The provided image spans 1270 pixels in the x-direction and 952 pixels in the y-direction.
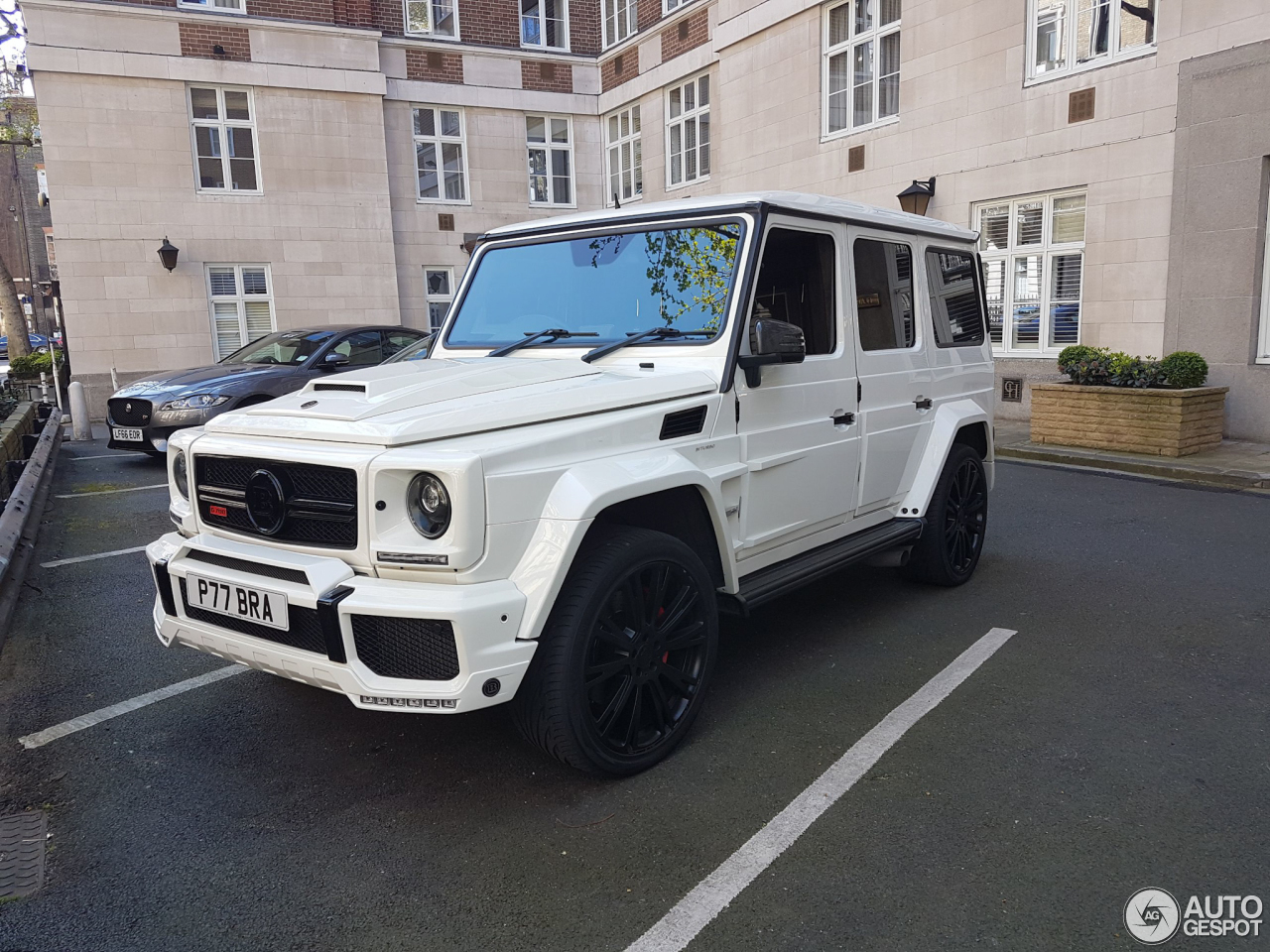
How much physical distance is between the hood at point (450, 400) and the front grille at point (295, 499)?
4.6 inches

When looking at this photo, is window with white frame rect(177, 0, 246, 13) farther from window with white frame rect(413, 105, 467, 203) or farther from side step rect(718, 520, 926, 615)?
side step rect(718, 520, 926, 615)

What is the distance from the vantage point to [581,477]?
2943 mm

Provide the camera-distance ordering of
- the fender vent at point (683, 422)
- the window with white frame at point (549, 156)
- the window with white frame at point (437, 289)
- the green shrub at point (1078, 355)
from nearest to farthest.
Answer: the fender vent at point (683, 422), the green shrub at point (1078, 355), the window with white frame at point (437, 289), the window with white frame at point (549, 156)

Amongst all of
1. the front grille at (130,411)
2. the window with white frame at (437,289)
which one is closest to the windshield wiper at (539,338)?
the front grille at (130,411)

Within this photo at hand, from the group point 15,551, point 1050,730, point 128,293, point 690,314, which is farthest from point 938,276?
point 128,293

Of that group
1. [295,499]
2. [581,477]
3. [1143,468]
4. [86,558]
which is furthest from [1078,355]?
[86,558]

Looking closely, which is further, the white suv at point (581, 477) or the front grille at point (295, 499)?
the front grille at point (295, 499)

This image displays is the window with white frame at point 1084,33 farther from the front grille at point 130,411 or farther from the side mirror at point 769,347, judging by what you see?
the front grille at point 130,411

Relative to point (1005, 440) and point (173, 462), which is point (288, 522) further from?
point (1005, 440)

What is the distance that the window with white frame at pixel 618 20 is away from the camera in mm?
19891

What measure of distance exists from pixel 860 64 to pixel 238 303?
40.3 feet

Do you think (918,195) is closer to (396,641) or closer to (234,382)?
(234,382)

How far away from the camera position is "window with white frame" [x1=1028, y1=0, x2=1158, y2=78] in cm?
1064

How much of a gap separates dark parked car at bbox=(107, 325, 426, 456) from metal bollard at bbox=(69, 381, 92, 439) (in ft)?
12.8
